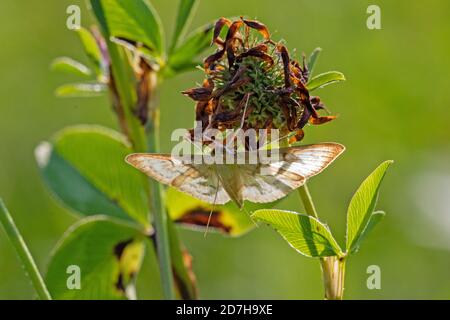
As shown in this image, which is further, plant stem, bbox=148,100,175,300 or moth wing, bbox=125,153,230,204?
plant stem, bbox=148,100,175,300

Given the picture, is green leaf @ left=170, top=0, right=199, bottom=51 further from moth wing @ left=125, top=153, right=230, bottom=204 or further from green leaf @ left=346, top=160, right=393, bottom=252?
green leaf @ left=346, top=160, right=393, bottom=252

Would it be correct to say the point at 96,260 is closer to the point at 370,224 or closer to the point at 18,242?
the point at 18,242

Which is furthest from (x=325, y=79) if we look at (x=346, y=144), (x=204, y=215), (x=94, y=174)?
(x=346, y=144)

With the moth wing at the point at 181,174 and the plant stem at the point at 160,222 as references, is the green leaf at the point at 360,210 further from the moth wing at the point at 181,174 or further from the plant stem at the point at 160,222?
the plant stem at the point at 160,222

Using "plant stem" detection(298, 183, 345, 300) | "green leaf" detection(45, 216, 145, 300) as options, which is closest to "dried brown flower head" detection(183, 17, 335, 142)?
"plant stem" detection(298, 183, 345, 300)

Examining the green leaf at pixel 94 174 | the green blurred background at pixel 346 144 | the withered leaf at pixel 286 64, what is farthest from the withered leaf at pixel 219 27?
the green blurred background at pixel 346 144

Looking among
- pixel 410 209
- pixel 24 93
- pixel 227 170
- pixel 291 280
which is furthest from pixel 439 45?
pixel 227 170
